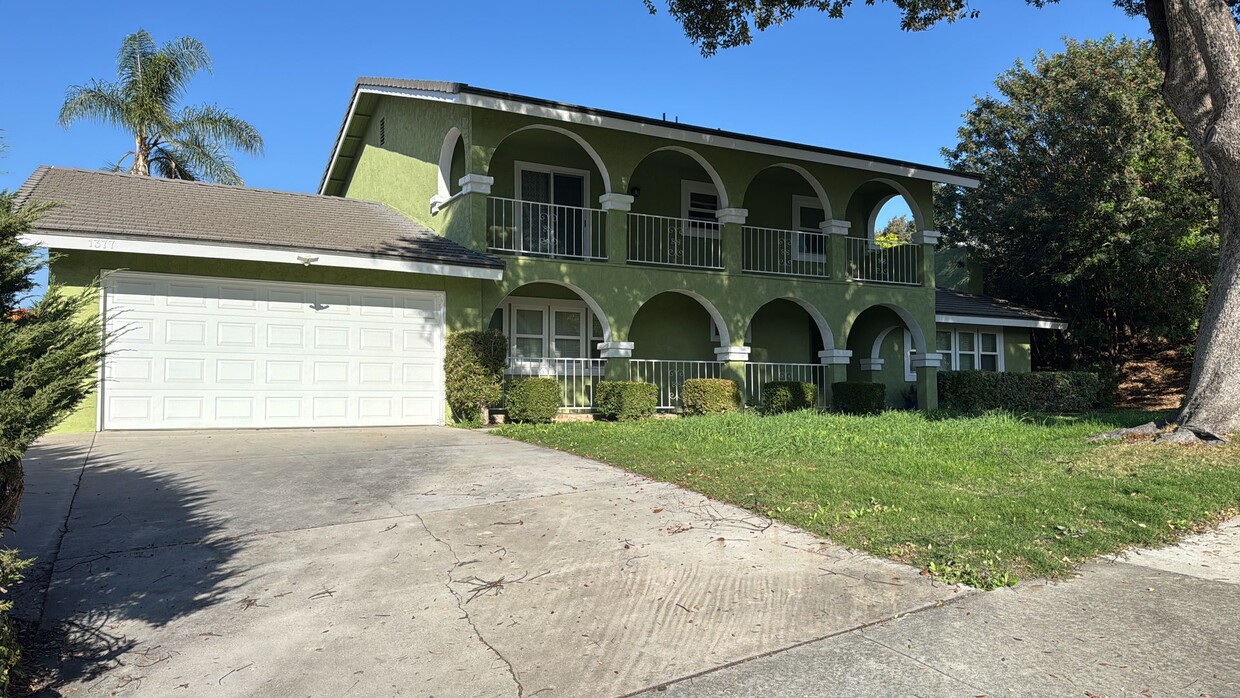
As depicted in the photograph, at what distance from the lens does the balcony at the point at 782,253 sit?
1873 cm

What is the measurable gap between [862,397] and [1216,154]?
27.6 feet

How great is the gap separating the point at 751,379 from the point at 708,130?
5776 mm

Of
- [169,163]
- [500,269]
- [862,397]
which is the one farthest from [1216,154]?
[169,163]

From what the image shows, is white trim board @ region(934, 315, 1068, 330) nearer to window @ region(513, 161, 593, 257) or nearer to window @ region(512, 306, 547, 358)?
window @ region(513, 161, 593, 257)

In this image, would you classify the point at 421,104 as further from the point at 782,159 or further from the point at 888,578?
the point at 888,578

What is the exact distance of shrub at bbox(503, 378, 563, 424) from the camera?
13.8m

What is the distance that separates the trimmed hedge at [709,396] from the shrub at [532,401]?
3.21m

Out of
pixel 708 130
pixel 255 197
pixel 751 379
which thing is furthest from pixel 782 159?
pixel 255 197

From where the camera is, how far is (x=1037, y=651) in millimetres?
4004

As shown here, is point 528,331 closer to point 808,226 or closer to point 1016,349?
point 808,226

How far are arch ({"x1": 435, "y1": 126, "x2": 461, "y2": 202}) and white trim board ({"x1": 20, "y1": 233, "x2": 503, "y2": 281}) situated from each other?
2.95m

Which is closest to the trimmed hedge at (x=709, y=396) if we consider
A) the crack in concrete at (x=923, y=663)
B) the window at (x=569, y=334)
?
the window at (x=569, y=334)

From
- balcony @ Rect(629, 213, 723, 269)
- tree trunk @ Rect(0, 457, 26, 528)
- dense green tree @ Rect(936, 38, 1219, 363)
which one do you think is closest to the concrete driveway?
tree trunk @ Rect(0, 457, 26, 528)

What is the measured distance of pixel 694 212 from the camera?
1916 cm
